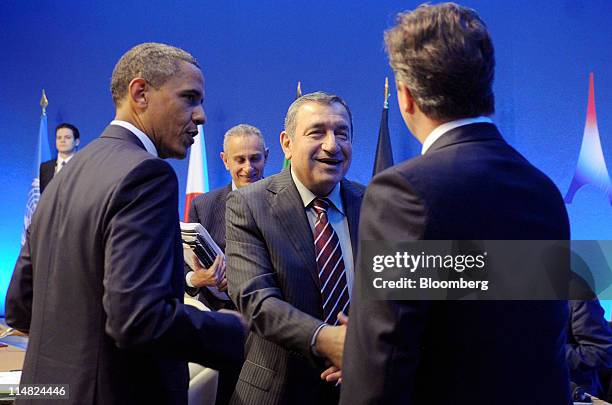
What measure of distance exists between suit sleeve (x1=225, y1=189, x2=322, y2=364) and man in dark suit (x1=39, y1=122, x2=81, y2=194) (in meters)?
4.61

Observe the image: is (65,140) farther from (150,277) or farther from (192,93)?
(150,277)

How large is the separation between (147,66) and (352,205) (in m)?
0.82

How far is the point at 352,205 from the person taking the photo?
2.24 metres

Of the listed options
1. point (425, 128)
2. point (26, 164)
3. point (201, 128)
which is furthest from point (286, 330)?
point (26, 164)

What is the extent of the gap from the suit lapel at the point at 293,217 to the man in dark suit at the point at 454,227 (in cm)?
74

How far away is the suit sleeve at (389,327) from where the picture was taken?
47.0 inches

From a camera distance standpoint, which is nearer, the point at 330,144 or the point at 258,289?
the point at 258,289

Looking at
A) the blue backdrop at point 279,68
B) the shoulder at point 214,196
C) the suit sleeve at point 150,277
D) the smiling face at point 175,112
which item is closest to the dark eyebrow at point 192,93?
the smiling face at point 175,112

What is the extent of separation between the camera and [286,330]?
6.04 feet

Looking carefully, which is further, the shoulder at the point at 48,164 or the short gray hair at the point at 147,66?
the shoulder at the point at 48,164

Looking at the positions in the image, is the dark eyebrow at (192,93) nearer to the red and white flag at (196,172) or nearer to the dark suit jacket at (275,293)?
the dark suit jacket at (275,293)

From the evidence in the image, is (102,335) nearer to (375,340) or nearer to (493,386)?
(375,340)

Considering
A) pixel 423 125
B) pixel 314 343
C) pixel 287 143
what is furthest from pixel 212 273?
pixel 423 125

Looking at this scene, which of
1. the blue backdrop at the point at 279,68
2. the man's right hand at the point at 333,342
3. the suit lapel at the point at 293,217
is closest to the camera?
the man's right hand at the point at 333,342
